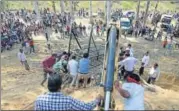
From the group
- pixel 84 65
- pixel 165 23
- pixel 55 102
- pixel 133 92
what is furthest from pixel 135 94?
pixel 165 23

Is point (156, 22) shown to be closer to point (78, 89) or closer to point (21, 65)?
point (21, 65)

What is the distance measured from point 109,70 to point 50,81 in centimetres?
344

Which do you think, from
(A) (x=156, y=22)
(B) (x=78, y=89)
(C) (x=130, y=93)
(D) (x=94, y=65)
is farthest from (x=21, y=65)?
(A) (x=156, y=22)

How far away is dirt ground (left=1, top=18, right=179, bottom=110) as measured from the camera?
12.5 meters

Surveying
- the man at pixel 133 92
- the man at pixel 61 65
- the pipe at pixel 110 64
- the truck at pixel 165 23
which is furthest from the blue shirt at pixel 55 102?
the truck at pixel 165 23

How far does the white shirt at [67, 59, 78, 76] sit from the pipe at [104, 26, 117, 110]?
4.63 meters

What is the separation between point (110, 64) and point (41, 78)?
31.0 feet

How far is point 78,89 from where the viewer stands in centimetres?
1416

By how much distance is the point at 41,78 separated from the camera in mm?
17953

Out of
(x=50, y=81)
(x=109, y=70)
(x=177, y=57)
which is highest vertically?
(x=50, y=81)

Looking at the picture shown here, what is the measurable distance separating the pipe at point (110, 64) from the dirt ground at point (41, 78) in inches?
46.9

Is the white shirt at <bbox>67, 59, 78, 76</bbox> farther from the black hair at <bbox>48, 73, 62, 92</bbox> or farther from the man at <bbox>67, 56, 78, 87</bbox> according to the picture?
the black hair at <bbox>48, 73, 62, 92</bbox>

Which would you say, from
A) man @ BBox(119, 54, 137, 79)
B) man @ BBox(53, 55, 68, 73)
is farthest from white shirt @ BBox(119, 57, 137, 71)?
man @ BBox(53, 55, 68, 73)

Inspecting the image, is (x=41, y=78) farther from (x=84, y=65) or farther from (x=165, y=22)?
(x=165, y=22)
